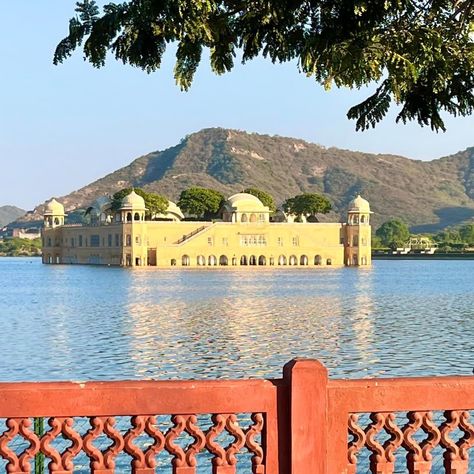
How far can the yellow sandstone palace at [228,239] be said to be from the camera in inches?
3814

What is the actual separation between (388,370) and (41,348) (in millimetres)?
8361

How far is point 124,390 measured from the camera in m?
4.86

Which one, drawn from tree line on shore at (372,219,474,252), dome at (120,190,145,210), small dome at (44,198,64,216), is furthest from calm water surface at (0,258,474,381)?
tree line on shore at (372,219,474,252)

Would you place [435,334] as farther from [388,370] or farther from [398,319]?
[388,370]

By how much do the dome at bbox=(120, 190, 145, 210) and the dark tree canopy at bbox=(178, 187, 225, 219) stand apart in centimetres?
936

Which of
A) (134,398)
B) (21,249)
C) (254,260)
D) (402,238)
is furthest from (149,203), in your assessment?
(134,398)

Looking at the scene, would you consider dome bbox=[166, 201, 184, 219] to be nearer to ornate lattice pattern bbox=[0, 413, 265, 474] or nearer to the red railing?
the red railing

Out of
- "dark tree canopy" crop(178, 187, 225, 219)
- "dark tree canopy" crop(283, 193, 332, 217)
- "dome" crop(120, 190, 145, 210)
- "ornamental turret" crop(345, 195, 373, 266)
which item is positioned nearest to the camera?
"dome" crop(120, 190, 145, 210)

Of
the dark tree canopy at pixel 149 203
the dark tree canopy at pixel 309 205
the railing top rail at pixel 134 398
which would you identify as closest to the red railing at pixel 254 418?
the railing top rail at pixel 134 398

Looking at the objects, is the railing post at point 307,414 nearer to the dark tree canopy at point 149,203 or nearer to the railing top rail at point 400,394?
the railing top rail at point 400,394

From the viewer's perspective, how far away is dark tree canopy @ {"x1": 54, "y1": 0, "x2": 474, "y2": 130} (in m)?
5.85

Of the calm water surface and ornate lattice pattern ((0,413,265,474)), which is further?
the calm water surface

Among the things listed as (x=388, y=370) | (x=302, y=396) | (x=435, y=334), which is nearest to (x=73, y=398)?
(x=302, y=396)

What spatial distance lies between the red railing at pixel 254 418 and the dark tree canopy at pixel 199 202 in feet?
334
